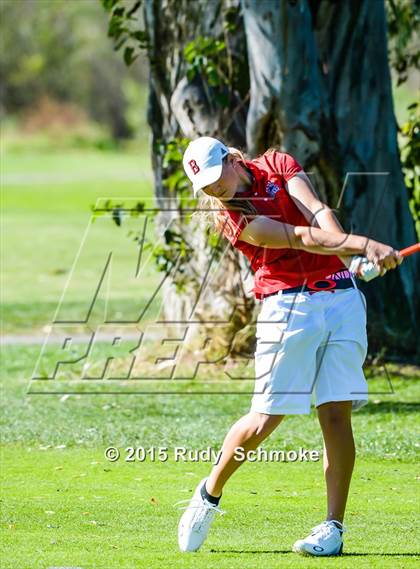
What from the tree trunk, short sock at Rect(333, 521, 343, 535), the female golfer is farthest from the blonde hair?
the tree trunk

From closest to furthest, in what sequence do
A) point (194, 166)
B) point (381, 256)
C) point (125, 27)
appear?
point (381, 256) → point (194, 166) → point (125, 27)

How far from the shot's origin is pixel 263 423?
628 cm

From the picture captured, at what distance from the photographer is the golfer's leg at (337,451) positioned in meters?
6.30

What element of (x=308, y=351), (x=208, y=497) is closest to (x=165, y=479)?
(x=208, y=497)

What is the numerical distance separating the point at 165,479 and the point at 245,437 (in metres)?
2.22

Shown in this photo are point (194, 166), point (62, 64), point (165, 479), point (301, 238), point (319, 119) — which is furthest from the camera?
point (62, 64)

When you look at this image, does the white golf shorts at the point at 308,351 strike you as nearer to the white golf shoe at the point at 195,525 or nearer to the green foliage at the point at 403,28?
the white golf shoe at the point at 195,525

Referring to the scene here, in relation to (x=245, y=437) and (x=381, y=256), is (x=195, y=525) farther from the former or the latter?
(x=381, y=256)

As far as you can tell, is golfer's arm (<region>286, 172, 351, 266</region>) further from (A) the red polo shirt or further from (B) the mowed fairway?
(B) the mowed fairway

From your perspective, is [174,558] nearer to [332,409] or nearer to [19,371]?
[332,409]

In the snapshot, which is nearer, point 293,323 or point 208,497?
point 293,323

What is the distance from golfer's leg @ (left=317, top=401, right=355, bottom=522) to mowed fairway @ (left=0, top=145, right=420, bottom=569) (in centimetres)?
27

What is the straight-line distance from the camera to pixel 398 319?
1260cm

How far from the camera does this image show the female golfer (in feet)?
20.3
